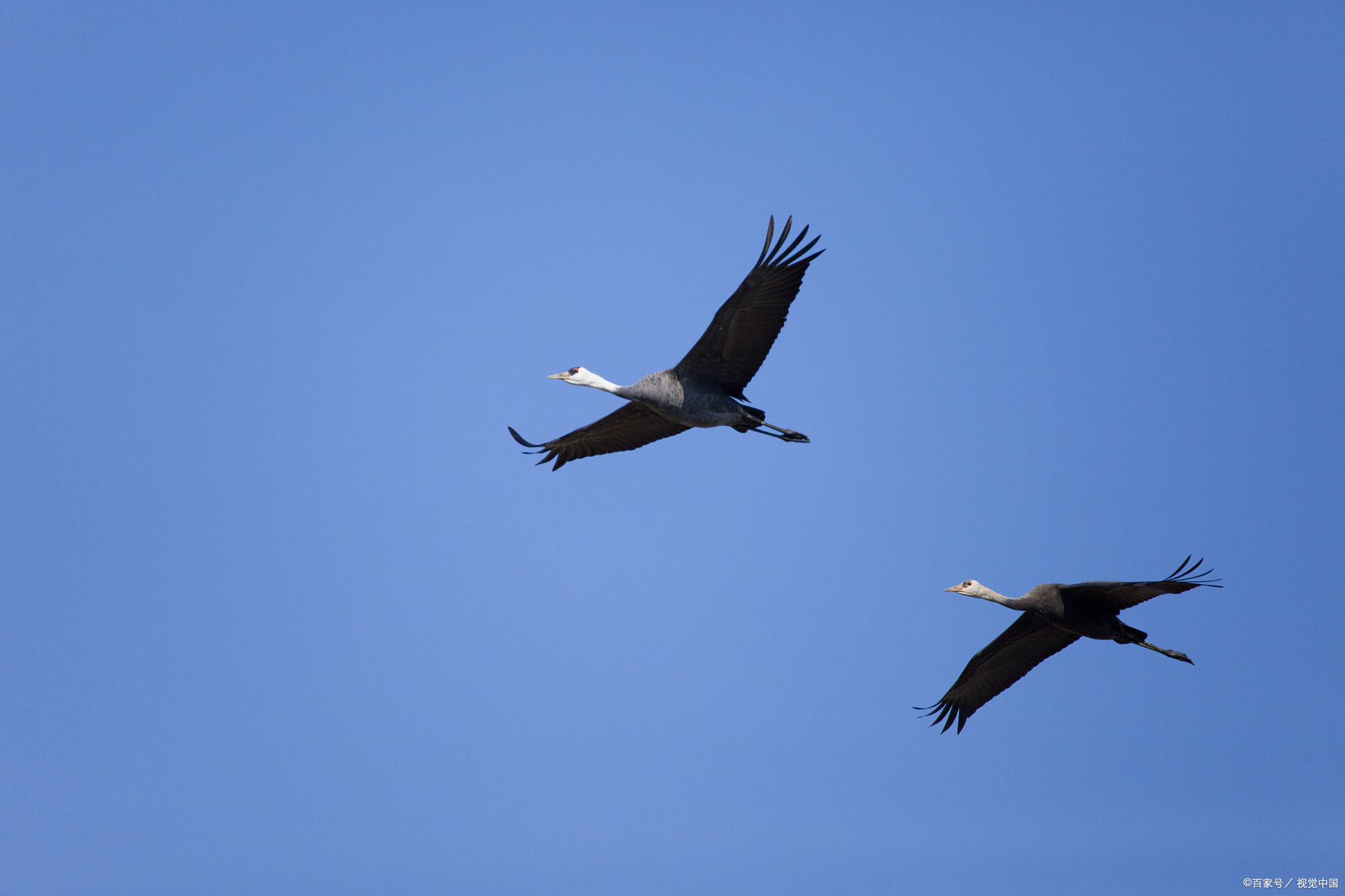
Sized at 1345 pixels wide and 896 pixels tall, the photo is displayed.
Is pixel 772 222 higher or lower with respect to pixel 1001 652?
higher

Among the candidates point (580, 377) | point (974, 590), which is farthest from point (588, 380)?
point (974, 590)

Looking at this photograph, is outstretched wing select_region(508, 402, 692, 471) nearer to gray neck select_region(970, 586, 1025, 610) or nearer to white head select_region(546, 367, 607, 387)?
white head select_region(546, 367, 607, 387)

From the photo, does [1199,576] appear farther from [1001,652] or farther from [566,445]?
[566,445]

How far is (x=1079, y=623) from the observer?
16000 mm

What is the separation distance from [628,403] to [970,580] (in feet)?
19.9

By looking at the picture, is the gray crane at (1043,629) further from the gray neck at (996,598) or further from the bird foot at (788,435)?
the bird foot at (788,435)

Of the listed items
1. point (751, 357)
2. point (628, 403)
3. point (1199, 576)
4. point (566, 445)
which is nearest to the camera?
point (1199, 576)

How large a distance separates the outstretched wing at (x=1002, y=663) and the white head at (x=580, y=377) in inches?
284

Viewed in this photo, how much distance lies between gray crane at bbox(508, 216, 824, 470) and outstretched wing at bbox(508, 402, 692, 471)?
279 millimetres

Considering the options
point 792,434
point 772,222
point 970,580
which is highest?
point 772,222

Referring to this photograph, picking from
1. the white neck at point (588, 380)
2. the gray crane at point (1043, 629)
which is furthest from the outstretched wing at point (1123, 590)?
the white neck at point (588, 380)

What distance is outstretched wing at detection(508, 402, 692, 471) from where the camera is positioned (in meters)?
17.5

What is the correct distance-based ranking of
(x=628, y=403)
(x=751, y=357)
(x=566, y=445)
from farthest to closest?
(x=566, y=445)
(x=628, y=403)
(x=751, y=357)

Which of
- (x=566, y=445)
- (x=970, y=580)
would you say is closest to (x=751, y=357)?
(x=566, y=445)
